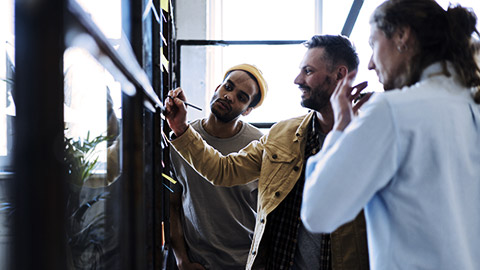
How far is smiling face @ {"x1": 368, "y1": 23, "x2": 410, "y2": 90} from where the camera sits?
0.92 meters

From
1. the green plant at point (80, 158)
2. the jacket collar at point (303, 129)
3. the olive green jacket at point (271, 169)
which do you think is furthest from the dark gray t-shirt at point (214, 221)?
the green plant at point (80, 158)

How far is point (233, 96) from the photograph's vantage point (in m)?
2.04

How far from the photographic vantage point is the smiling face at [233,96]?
2033 mm

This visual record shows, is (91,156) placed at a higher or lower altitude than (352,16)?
lower

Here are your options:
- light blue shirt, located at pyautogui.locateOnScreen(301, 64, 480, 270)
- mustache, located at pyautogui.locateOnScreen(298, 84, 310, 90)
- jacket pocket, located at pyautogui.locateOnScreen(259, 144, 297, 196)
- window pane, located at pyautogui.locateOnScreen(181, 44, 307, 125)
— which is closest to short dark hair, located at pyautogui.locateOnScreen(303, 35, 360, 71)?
mustache, located at pyautogui.locateOnScreen(298, 84, 310, 90)

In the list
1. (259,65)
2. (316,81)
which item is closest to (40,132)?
(316,81)

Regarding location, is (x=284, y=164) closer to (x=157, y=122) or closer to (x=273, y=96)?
(x=157, y=122)

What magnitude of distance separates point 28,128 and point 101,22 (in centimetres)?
33

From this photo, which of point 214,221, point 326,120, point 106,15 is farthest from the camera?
point 214,221

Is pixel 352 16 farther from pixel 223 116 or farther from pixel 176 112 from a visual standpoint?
pixel 176 112

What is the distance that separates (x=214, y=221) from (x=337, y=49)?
0.85m

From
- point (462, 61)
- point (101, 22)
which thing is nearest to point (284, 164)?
point (462, 61)

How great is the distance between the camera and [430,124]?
31.8 inches

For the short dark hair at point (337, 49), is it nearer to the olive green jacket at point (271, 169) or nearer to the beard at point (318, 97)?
the beard at point (318, 97)
